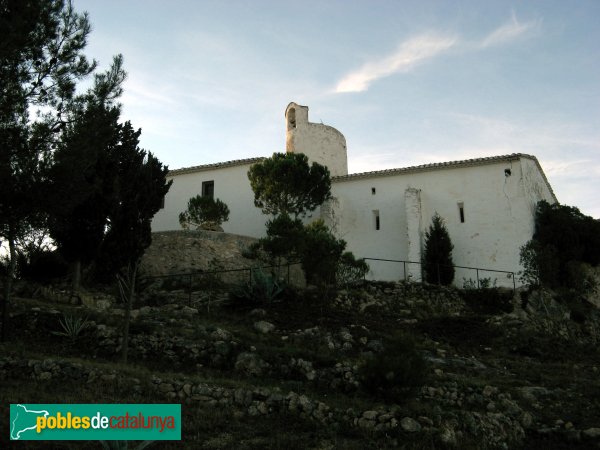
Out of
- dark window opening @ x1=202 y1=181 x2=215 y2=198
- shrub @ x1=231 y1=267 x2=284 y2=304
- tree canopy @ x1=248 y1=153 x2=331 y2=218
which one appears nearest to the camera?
shrub @ x1=231 y1=267 x2=284 y2=304

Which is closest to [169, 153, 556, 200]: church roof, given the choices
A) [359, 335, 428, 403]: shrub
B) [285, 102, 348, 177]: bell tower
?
[285, 102, 348, 177]: bell tower

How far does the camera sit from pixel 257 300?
16.5 metres

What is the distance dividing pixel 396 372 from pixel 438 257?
1409 cm

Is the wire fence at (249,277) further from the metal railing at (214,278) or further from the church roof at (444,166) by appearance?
the church roof at (444,166)

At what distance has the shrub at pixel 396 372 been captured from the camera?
9945 millimetres

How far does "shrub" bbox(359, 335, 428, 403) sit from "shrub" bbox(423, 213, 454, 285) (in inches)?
504

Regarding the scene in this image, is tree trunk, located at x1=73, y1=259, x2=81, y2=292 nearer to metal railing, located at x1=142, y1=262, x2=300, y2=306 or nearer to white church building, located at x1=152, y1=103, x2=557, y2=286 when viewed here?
metal railing, located at x1=142, y1=262, x2=300, y2=306

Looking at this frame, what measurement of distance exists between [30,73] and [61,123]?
118 cm

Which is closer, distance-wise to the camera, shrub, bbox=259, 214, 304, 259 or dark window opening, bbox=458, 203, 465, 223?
shrub, bbox=259, 214, 304, 259

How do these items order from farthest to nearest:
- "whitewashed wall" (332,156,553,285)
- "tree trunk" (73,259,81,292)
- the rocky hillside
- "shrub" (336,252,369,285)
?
"whitewashed wall" (332,156,553,285), "shrub" (336,252,369,285), "tree trunk" (73,259,81,292), the rocky hillside

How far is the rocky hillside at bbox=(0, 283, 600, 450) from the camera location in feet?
29.8

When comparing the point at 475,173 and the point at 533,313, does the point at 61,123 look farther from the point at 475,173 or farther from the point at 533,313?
the point at 475,173

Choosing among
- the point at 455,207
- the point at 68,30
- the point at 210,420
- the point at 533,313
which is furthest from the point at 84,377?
the point at 455,207

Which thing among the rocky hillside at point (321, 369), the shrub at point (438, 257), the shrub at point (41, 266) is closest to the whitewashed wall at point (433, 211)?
the shrub at point (438, 257)
